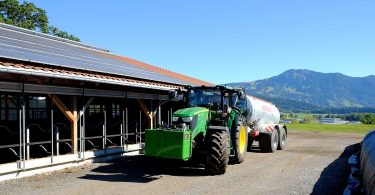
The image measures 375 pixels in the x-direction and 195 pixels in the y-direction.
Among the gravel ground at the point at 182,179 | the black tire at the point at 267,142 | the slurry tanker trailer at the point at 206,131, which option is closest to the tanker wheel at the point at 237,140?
the slurry tanker trailer at the point at 206,131

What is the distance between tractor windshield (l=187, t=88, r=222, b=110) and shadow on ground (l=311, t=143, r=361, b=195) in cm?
397

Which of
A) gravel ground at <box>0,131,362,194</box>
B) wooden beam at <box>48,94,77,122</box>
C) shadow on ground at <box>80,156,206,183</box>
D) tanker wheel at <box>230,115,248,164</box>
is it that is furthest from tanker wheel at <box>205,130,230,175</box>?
wooden beam at <box>48,94,77,122</box>

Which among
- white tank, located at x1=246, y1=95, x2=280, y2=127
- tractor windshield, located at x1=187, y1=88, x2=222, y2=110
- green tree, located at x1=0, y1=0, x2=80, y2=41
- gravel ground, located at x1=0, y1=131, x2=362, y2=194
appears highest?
green tree, located at x1=0, y1=0, x2=80, y2=41

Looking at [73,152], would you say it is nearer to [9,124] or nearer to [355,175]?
[9,124]

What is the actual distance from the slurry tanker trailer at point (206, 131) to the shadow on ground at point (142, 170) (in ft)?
2.06

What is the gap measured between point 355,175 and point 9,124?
14.2 metres

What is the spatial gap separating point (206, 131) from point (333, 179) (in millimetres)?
3958

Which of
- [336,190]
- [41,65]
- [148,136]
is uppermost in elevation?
[41,65]

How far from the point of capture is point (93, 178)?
1115cm

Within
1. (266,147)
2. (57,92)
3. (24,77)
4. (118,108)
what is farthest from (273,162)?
(118,108)

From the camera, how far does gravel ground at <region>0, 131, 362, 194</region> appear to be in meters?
9.83

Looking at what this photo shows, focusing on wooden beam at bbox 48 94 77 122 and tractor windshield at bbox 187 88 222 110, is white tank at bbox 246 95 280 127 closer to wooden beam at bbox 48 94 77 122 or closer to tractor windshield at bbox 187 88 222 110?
tractor windshield at bbox 187 88 222 110

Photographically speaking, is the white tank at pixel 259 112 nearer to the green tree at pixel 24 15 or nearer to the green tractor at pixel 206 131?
the green tractor at pixel 206 131

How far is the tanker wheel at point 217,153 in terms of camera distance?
11.6m
